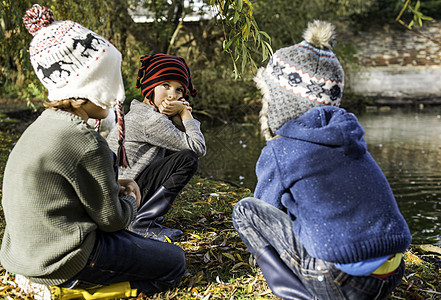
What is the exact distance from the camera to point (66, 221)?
1741 mm

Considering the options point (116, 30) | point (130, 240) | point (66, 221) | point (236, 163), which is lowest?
point (236, 163)

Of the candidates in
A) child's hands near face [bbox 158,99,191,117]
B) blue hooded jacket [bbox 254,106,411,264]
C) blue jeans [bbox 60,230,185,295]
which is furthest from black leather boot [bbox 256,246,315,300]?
child's hands near face [bbox 158,99,191,117]

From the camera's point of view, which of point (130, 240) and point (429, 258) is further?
point (429, 258)

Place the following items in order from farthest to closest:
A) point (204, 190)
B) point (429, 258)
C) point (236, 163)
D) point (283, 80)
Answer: point (236, 163) < point (204, 190) < point (429, 258) < point (283, 80)

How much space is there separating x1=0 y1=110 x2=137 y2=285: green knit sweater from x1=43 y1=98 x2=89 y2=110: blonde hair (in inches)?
2.4

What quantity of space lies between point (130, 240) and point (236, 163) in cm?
452

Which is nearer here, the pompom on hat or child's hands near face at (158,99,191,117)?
the pompom on hat

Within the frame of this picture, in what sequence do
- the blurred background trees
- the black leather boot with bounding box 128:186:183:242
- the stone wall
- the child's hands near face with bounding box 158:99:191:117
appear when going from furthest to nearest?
1. the stone wall
2. the blurred background trees
3. the child's hands near face with bounding box 158:99:191:117
4. the black leather boot with bounding box 128:186:183:242

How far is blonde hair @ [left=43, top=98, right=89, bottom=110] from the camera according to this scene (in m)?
1.82

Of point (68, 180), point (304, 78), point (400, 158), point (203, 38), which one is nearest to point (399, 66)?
point (203, 38)

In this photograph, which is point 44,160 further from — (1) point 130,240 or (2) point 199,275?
(2) point 199,275

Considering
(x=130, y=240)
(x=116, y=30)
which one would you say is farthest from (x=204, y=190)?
(x=116, y=30)

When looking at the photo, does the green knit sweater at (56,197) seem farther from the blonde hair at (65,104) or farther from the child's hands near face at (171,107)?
the child's hands near face at (171,107)

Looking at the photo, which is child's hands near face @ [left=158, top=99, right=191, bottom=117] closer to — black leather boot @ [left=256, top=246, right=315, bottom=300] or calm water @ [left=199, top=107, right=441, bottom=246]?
black leather boot @ [left=256, top=246, right=315, bottom=300]
